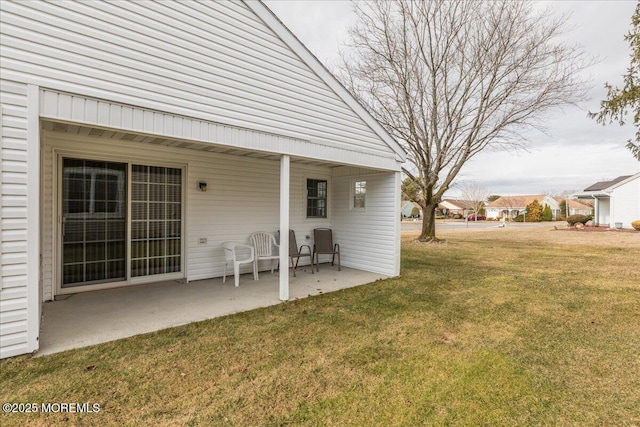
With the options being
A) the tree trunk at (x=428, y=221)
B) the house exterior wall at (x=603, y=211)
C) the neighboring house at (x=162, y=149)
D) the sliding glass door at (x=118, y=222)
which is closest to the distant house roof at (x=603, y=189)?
the house exterior wall at (x=603, y=211)

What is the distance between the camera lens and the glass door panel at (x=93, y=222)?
499 centimetres

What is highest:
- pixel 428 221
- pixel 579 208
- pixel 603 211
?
pixel 579 208

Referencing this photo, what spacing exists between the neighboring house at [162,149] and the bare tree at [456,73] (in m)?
6.83

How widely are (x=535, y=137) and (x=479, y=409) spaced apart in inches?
545

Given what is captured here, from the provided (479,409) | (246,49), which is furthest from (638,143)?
(246,49)

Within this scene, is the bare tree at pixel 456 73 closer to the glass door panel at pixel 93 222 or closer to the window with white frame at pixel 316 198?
the window with white frame at pixel 316 198

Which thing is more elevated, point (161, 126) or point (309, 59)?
point (309, 59)

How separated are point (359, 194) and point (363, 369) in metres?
5.26

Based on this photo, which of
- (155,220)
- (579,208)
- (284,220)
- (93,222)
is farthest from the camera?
(579,208)

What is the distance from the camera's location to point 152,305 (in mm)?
4582

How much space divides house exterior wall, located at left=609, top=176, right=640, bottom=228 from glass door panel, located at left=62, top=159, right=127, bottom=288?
100ft

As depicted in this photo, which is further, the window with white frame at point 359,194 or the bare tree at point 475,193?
the bare tree at point 475,193

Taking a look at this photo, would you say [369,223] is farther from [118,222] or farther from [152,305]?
[118,222]

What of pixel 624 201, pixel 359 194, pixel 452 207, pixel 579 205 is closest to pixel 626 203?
pixel 624 201
